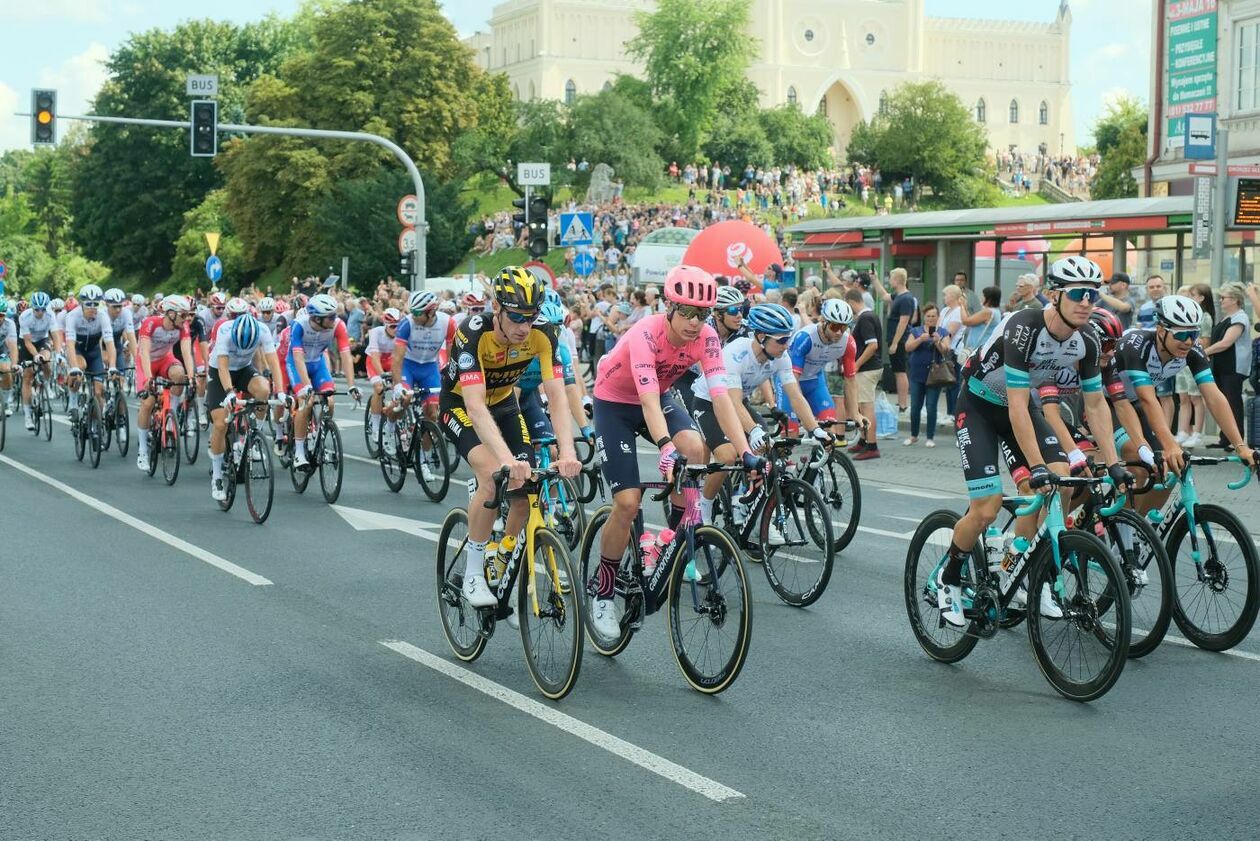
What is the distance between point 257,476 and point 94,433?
592 cm

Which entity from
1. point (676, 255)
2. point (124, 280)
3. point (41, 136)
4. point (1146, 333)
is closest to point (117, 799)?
point (1146, 333)

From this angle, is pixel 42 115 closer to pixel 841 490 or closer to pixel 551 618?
pixel 841 490

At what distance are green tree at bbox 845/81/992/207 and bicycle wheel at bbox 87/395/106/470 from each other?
85816 mm

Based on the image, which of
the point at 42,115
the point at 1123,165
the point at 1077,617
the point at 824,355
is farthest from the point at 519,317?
the point at 1123,165

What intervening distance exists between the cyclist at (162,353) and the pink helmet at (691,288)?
1022cm

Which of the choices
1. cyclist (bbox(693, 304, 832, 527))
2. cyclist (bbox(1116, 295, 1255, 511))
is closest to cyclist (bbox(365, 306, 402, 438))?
cyclist (bbox(693, 304, 832, 527))

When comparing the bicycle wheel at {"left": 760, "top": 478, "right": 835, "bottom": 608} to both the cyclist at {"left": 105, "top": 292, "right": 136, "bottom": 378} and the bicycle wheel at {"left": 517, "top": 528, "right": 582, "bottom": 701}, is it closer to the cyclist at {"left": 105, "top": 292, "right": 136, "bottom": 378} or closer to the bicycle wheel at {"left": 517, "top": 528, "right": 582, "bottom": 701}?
the bicycle wheel at {"left": 517, "top": 528, "right": 582, "bottom": 701}

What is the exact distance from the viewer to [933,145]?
102625 mm

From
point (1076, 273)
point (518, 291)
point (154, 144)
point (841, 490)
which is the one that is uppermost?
point (154, 144)

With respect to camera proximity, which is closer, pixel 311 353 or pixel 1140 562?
pixel 1140 562

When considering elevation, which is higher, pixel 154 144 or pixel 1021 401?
pixel 154 144

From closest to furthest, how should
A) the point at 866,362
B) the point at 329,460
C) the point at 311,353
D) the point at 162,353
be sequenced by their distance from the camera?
the point at 329,460 → the point at 311,353 → the point at 162,353 → the point at 866,362

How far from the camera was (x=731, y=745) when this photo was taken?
22.2 ft

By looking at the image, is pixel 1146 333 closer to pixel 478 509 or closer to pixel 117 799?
pixel 478 509
